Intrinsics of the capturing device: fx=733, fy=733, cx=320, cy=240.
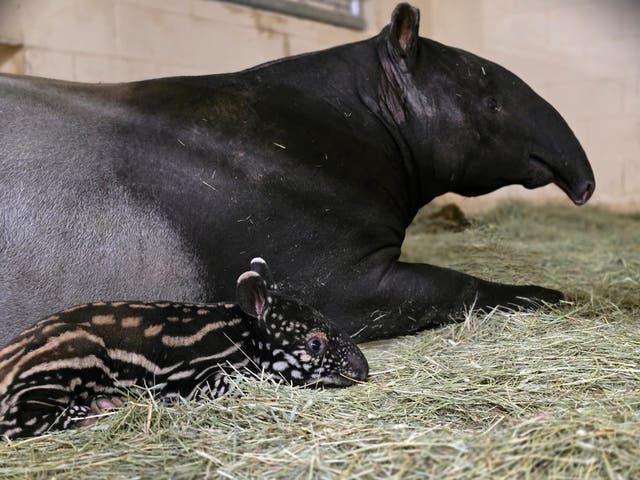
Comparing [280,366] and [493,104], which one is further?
[493,104]

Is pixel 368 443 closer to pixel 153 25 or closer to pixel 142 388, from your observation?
pixel 142 388

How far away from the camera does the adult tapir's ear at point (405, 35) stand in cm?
421

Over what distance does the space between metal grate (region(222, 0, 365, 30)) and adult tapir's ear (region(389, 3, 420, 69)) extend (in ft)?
10.6

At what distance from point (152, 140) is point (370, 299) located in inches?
53.1

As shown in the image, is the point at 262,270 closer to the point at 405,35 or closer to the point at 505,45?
the point at 405,35

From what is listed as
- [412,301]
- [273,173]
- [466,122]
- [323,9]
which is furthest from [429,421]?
[323,9]

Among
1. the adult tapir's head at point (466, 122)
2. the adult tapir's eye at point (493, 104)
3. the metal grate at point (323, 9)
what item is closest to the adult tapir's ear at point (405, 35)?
the adult tapir's head at point (466, 122)

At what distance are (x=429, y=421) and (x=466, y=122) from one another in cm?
236

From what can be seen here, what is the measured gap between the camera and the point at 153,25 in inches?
247

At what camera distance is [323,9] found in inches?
331

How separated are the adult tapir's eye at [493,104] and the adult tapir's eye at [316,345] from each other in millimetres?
2188

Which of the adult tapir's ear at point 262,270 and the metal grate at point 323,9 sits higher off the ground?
the metal grate at point 323,9

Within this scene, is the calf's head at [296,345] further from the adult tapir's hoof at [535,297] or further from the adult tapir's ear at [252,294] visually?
the adult tapir's hoof at [535,297]

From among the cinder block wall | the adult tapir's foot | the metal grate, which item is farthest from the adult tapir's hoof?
the metal grate
